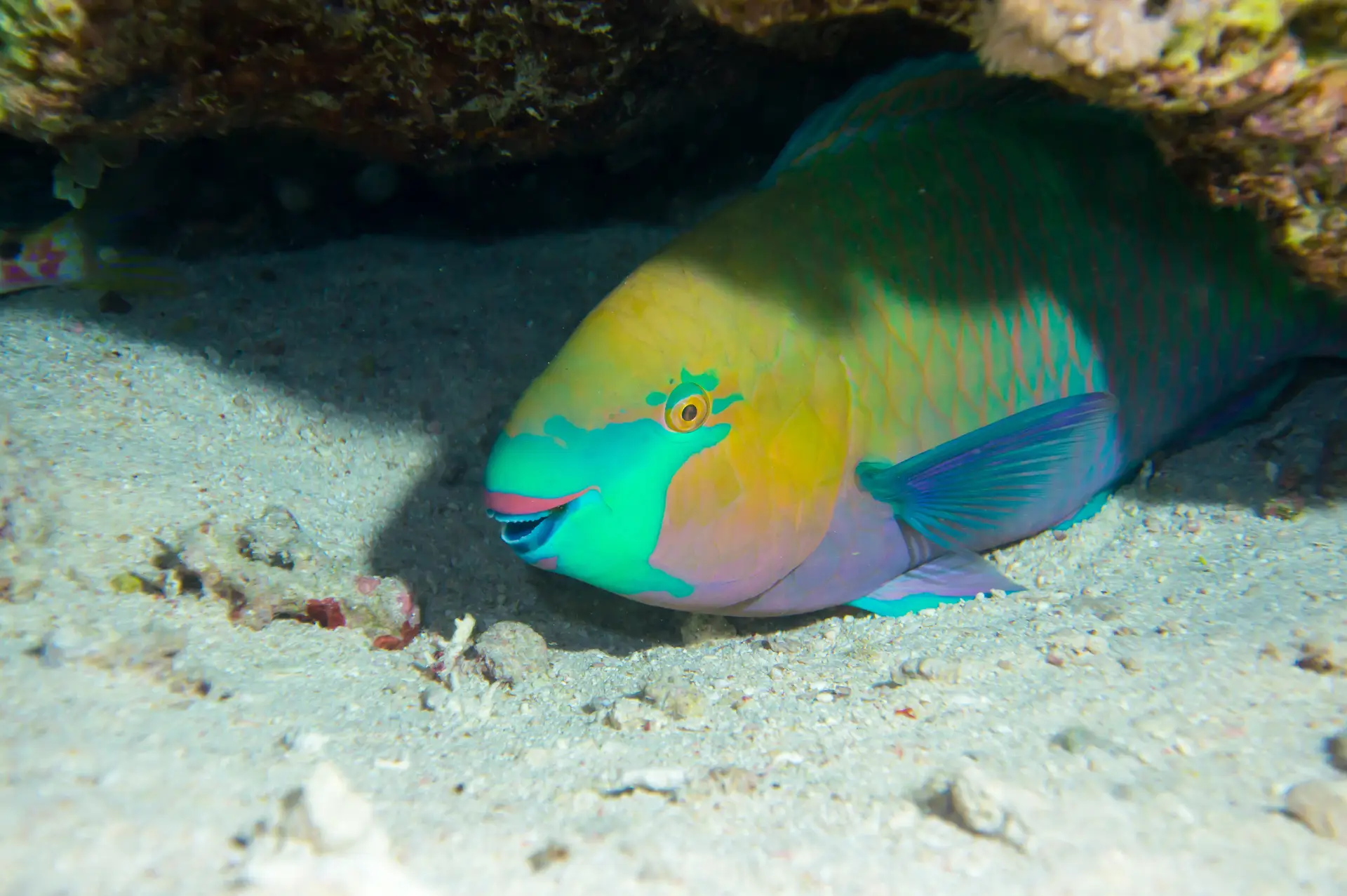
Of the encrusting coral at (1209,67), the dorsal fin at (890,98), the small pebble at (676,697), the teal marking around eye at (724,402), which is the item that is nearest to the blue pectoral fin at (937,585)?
the small pebble at (676,697)

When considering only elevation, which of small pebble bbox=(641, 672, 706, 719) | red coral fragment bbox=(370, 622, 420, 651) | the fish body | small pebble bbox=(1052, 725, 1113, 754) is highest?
the fish body

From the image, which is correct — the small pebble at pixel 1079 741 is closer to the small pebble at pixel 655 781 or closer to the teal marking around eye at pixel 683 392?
the small pebble at pixel 655 781

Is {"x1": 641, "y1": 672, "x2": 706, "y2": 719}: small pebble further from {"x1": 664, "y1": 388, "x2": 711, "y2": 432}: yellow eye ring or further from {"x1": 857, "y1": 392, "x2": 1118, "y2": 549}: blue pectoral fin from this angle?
{"x1": 857, "y1": 392, "x2": 1118, "y2": 549}: blue pectoral fin

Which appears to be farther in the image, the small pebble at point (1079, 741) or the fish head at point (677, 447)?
the fish head at point (677, 447)

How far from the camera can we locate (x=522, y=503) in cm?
198

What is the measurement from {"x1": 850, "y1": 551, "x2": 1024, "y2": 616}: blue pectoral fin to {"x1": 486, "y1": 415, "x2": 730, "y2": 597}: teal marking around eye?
92cm

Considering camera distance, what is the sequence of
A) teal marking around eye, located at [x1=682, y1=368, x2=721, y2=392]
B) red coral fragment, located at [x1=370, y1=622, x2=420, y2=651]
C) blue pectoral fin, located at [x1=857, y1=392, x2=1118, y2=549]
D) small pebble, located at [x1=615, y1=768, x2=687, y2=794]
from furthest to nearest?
1. red coral fragment, located at [x1=370, y1=622, x2=420, y2=651]
2. blue pectoral fin, located at [x1=857, y1=392, x2=1118, y2=549]
3. teal marking around eye, located at [x1=682, y1=368, x2=721, y2=392]
4. small pebble, located at [x1=615, y1=768, x2=687, y2=794]

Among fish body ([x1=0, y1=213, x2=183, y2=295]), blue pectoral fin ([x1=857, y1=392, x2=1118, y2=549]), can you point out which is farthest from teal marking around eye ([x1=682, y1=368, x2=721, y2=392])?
fish body ([x1=0, y1=213, x2=183, y2=295])

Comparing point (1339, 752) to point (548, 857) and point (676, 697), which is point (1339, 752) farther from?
point (548, 857)

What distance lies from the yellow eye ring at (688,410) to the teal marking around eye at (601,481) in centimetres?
2

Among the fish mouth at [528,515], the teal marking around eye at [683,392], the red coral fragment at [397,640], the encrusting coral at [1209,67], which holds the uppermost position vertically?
the encrusting coral at [1209,67]

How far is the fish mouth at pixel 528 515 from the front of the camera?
1.98m

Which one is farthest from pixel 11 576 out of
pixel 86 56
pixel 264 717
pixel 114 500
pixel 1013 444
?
pixel 1013 444

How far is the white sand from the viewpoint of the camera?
1.27 metres
